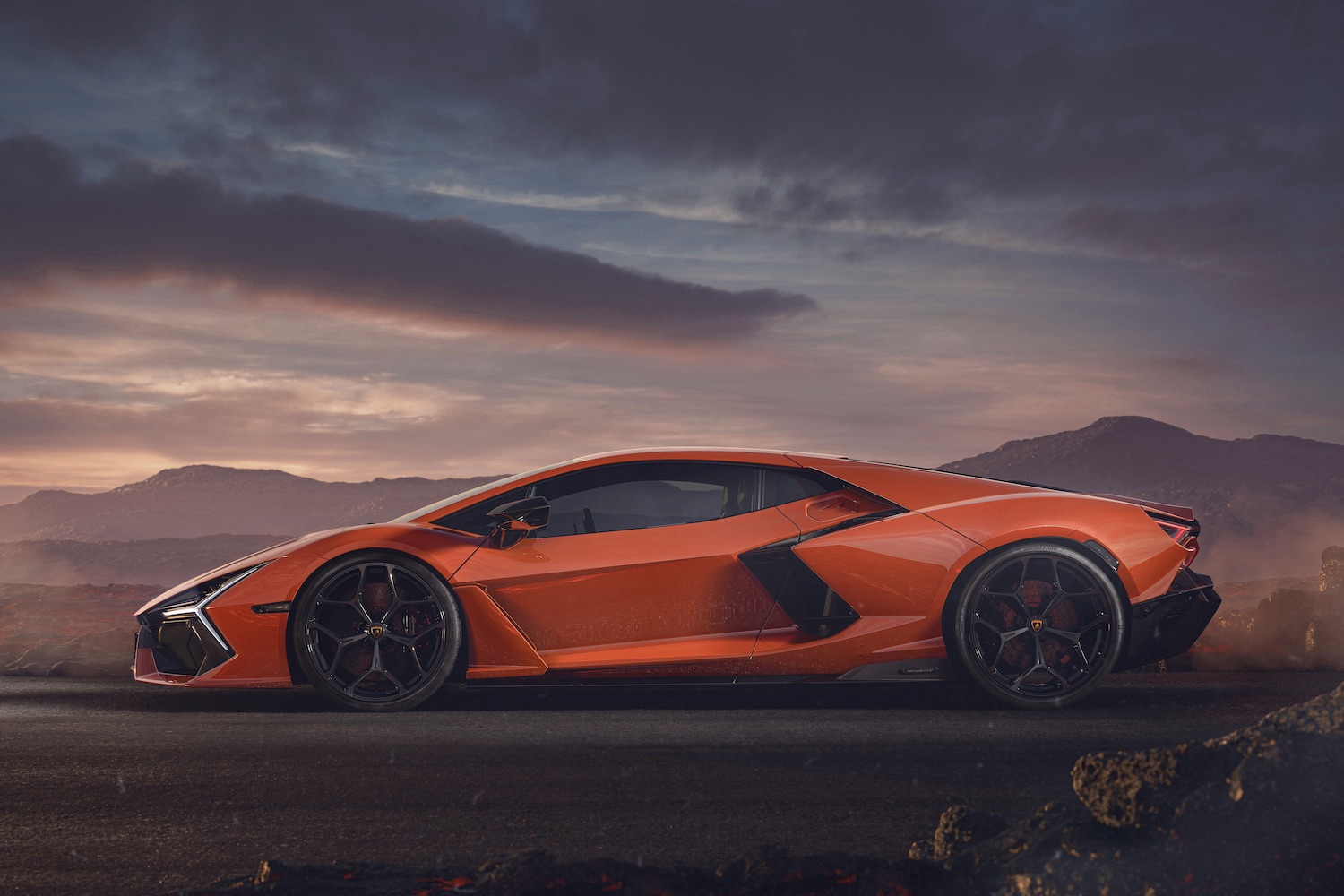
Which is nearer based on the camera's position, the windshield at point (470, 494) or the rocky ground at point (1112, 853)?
the rocky ground at point (1112, 853)

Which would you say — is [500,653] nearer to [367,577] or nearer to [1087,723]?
[367,577]

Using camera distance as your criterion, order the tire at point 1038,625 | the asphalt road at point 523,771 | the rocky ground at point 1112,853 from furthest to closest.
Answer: the tire at point 1038,625, the asphalt road at point 523,771, the rocky ground at point 1112,853

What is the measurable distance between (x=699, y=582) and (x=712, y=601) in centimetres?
11

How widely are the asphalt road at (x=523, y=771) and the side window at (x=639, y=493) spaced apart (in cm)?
92

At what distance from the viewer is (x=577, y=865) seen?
214cm

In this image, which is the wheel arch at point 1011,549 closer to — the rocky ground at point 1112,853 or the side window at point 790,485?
the side window at point 790,485

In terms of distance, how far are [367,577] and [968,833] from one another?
3.52m

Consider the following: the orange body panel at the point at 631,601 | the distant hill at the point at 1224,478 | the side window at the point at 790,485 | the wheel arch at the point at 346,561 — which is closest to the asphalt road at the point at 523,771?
the wheel arch at the point at 346,561

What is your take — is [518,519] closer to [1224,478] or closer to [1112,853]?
[1112,853]

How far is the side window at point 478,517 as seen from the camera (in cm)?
518

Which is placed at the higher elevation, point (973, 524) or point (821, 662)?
point (973, 524)

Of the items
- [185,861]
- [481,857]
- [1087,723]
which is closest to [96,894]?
[185,861]

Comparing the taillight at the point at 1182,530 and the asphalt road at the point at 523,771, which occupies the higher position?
the taillight at the point at 1182,530

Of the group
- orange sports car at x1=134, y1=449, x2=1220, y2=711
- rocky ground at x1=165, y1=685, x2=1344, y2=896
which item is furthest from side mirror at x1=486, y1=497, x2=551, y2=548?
rocky ground at x1=165, y1=685, x2=1344, y2=896
